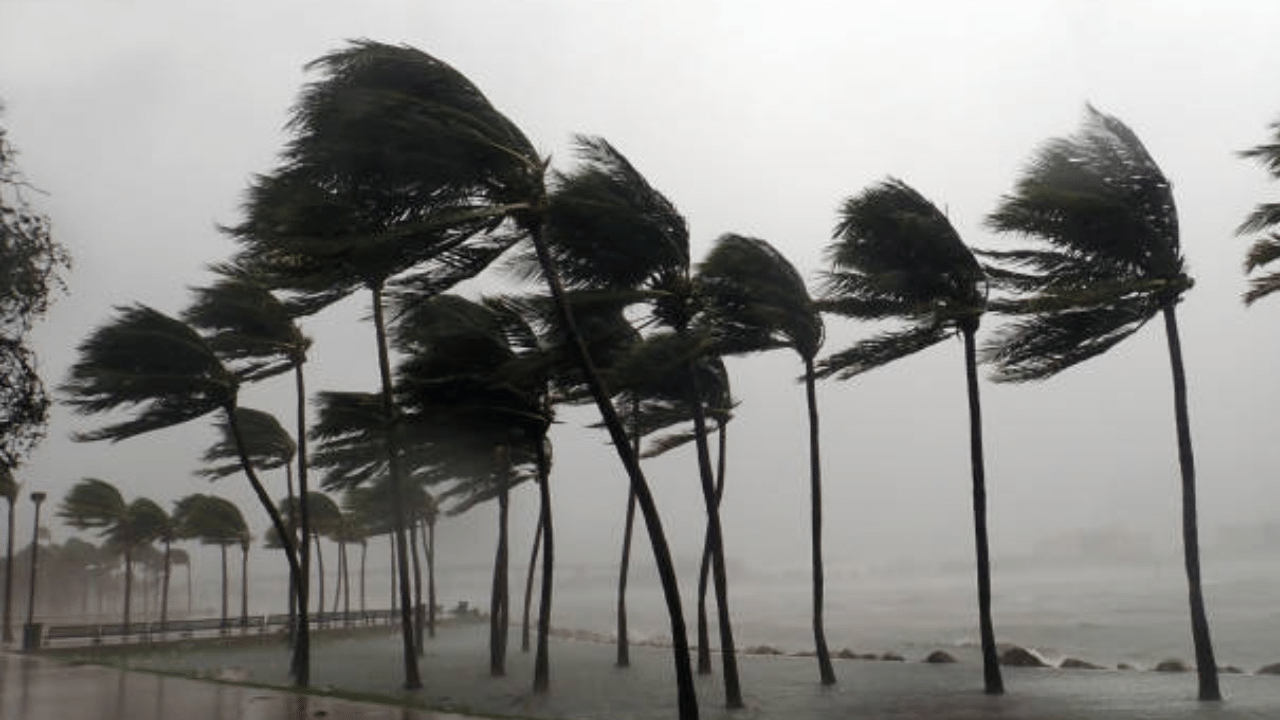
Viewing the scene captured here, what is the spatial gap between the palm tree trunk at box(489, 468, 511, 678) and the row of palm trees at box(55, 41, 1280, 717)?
26 centimetres

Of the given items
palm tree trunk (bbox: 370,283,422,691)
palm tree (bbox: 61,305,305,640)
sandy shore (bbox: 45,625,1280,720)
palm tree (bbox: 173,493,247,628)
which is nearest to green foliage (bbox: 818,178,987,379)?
sandy shore (bbox: 45,625,1280,720)

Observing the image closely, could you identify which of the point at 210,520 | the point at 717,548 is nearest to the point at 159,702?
the point at 717,548

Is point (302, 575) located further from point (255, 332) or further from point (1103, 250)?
point (1103, 250)

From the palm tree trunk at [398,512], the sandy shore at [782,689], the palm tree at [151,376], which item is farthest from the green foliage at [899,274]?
the palm tree at [151,376]

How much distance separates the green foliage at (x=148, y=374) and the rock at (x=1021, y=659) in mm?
18364

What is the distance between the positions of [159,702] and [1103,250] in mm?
15878

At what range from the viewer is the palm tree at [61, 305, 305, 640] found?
19.6 m

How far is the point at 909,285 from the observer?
17516 mm

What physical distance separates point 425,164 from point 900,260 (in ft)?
31.6

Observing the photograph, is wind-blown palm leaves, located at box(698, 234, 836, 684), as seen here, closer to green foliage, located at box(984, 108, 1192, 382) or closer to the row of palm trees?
the row of palm trees

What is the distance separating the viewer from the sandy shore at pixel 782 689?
14312mm

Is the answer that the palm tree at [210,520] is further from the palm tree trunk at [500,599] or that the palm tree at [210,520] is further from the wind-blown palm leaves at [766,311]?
the wind-blown palm leaves at [766,311]

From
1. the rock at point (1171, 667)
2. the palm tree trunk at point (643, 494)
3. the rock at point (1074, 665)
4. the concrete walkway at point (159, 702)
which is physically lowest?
the rock at point (1074, 665)

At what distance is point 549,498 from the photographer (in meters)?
21.4
